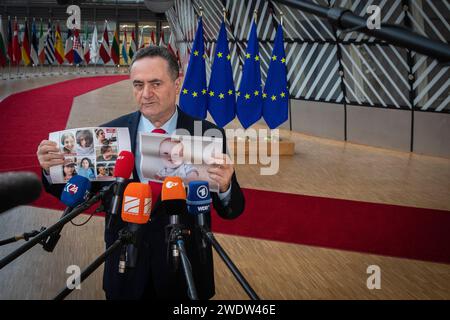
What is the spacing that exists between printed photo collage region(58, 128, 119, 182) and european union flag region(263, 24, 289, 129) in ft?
25.9

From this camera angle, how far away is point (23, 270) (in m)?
4.23

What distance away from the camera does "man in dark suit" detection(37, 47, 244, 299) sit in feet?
6.75

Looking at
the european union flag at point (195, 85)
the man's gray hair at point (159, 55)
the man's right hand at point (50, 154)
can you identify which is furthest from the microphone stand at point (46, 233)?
the european union flag at point (195, 85)

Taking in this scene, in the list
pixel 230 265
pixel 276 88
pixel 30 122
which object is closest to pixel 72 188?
pixel 230 265

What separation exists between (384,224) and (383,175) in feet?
9.65

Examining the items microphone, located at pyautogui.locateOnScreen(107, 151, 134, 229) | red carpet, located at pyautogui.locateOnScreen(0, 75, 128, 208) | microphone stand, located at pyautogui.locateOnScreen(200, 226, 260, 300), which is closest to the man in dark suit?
→ microphone, located at pyautogui.locateOnScreen(107, 151, 134, 229)

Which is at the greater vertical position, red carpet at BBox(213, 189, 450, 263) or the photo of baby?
the photo of baby

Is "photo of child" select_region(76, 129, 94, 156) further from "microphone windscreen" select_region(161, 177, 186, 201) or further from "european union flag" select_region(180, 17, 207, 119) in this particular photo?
"european union flag" select_region(180, 17, 207, 119)

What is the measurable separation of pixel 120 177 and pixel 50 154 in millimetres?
377

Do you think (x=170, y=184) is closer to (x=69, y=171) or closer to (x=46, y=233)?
(x=46, y=233)

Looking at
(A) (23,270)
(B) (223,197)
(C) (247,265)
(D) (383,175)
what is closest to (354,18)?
(B) (223,197)

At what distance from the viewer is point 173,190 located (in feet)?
5.43
